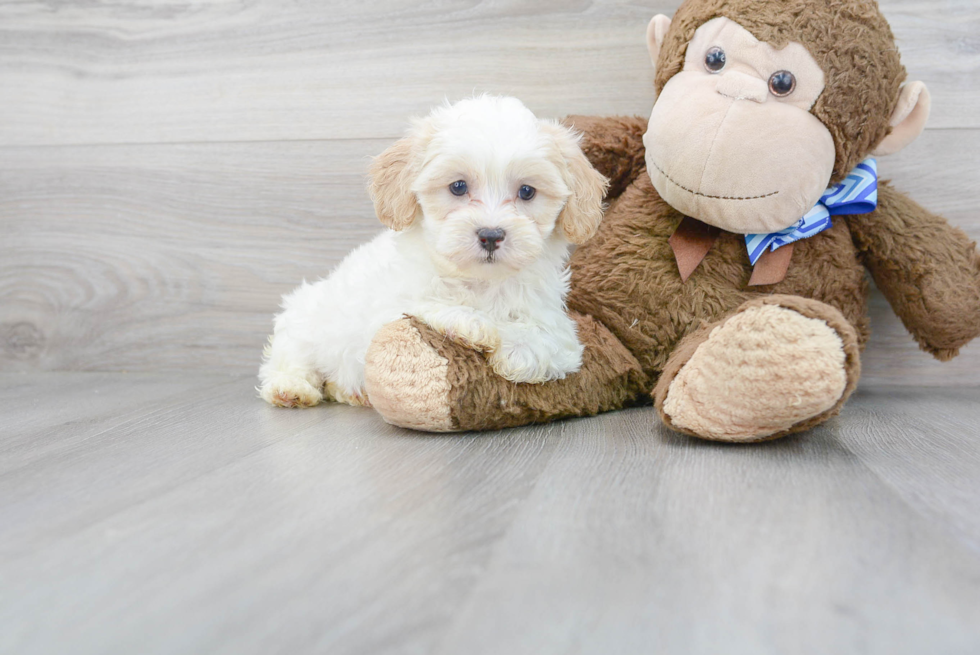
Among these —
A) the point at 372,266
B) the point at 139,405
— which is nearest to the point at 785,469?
the point at 372,266

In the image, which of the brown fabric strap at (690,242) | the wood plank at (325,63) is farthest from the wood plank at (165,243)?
the brown fabric strap at (690,242)

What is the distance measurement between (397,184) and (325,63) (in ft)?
2.19

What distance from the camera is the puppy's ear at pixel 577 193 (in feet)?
3.89

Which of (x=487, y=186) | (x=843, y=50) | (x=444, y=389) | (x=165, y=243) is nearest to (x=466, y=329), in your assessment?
(x=444, y=389)

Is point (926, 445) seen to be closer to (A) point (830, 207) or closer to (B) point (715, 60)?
(A) point (830, 207)

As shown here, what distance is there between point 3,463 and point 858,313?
1430 mm

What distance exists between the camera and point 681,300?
132 cm

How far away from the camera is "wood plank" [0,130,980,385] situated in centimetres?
172

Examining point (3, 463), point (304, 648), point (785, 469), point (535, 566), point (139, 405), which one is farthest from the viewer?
point (139, 405)

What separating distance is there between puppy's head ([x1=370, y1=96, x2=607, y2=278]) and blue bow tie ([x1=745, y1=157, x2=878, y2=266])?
304 mm

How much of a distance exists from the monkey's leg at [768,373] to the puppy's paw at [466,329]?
0.94ft

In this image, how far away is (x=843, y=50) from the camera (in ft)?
3.77

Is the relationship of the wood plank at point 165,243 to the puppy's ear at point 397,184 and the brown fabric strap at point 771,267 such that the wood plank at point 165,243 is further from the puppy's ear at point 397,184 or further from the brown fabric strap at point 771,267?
the brown fabric strap at point 771,267

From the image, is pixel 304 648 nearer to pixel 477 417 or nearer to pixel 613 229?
pixel 477 417
